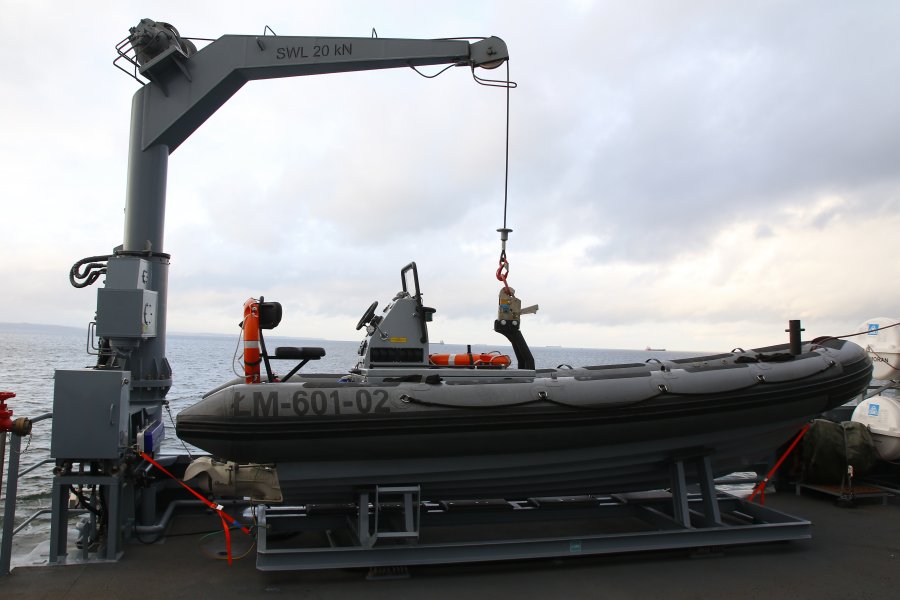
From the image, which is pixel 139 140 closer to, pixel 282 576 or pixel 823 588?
pixel 282 576

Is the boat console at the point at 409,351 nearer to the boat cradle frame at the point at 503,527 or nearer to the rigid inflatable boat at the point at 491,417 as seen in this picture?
the rigid inflatable boat at the point at 491,417

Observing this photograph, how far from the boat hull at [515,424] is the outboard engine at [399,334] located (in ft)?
1.45

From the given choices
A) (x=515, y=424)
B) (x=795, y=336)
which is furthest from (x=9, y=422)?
(x=795, y=336)

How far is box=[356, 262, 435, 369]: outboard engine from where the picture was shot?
4957 mm

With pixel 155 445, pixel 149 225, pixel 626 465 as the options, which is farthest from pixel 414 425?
pixel 149 225

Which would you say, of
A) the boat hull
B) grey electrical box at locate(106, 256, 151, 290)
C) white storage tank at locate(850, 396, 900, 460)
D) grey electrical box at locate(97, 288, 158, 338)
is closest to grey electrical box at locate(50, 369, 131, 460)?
grey electrical box at locate(97, 288, 158, 338)

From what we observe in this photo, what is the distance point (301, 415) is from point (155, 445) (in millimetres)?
1613

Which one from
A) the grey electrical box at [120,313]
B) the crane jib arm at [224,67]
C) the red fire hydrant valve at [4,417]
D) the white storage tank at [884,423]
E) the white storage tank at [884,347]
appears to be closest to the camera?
the red fire hydrant valve at [4,417]

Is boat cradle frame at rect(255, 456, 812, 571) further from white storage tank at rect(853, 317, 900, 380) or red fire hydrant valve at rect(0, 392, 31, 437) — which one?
white storage tank at rect(853, 317, 900, 380)

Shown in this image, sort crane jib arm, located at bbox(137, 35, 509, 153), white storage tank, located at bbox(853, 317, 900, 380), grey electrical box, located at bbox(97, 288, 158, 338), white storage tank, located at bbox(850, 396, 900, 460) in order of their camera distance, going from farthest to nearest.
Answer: white storage tank, located at bbox(853, 317, 900, 380)
white storage tank, located at bbox(850, 396, 900, 460)
crane jib arm, located at bbox(137, 35, 509, 153)
grey electrical box, located at bbox(97, 288, 158, 338)

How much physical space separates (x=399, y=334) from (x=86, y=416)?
2.32 metres

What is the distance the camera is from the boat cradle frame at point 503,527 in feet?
13.5

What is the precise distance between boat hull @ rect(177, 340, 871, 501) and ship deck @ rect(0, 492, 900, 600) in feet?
1.89

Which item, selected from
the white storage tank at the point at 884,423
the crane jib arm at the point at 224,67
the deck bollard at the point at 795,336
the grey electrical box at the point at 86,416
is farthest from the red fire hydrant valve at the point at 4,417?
the white storage tank at the point at 884,423
